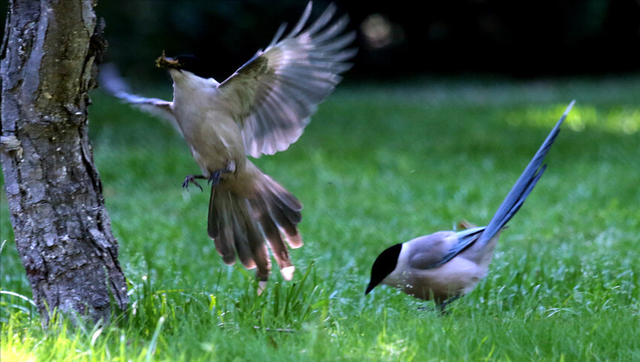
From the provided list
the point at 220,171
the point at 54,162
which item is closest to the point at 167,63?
the point at 220,171

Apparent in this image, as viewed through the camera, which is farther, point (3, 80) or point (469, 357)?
point (3, 80)

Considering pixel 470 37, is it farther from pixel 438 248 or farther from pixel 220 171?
pixel 220 171

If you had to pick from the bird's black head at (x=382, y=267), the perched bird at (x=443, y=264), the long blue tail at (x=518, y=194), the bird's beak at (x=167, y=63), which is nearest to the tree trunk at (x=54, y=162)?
the bird's beak at (x=167, y=63)

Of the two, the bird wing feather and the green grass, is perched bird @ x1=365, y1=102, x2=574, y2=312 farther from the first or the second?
the green grass

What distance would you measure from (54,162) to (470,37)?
22159mm

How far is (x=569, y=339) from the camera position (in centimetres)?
349

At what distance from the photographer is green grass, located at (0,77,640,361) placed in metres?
3.43

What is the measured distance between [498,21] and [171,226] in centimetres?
1912

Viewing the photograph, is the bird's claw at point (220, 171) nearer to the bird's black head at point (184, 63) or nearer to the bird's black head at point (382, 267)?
the bird's black head at point (184, 63)

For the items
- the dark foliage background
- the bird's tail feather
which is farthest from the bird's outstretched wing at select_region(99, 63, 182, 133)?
the dark foliage background

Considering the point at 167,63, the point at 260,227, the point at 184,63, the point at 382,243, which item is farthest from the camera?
the point at 382,243

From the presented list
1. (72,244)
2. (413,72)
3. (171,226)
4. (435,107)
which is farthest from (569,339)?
(413,72)

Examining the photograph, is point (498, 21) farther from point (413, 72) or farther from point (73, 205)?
point (73, 205)

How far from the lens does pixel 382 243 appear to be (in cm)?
661
